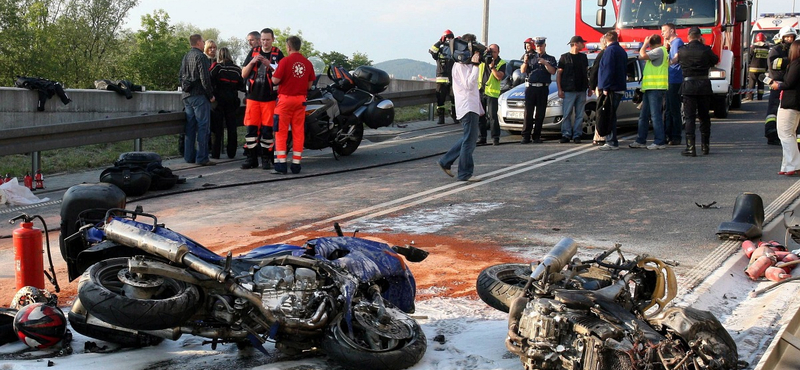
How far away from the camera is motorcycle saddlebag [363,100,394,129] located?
14.3 metres

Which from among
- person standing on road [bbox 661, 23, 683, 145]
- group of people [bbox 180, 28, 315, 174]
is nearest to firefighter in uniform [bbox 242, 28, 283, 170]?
group of people [bbox 180, 28, 315, 174]

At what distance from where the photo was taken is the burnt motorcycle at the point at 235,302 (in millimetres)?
4645

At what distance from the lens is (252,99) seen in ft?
43.4

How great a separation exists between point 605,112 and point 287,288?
36.8ft

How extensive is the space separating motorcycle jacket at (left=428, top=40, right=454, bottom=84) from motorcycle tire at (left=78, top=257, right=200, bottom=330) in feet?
51.8

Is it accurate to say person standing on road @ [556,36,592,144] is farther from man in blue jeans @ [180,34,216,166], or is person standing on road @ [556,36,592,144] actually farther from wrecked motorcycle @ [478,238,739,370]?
wrecked motorcycle @ [478,238,739,370]

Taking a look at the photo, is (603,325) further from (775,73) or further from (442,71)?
(442,71)

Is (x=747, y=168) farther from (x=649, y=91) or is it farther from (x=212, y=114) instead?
(x=212, y=114)

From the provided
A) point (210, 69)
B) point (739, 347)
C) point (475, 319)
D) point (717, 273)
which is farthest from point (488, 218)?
point (210, 69)

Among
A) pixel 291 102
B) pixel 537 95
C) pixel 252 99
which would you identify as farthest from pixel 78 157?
pixel 537 95

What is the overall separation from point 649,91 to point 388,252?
1062 cm

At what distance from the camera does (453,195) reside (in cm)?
1073

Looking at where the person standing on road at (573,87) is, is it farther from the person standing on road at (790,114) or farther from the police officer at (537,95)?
the person standing on road at (790,114)

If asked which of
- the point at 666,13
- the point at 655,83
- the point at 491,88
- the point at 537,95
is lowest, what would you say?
the point at 537,95
